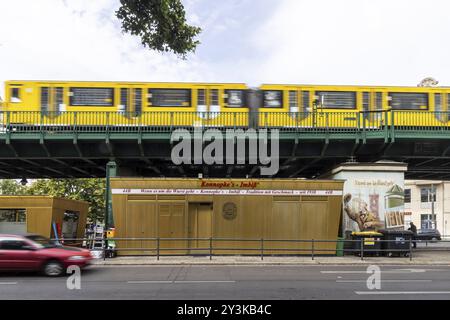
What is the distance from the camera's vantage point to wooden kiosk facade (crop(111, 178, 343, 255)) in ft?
68.3

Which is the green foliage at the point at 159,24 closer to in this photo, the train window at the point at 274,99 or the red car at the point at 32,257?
the red car at the point at 32,257

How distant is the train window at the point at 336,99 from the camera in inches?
1001

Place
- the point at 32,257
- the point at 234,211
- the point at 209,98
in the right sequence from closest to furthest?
the point at 32,257
the point at 234,211
the point at 209,98

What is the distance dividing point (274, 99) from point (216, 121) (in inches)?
136

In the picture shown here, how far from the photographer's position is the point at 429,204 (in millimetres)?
67562

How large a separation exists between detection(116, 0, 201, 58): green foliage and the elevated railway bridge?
12154 mm

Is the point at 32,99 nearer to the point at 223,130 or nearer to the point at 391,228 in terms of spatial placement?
the point at 223,130

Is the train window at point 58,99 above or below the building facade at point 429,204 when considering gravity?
above

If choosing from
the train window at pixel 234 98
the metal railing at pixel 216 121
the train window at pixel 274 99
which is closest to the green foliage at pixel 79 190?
the metal railing at pixel 216 121

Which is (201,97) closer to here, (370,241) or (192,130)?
(192,130)

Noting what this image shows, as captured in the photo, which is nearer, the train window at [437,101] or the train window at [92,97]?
the train window at [92,97]

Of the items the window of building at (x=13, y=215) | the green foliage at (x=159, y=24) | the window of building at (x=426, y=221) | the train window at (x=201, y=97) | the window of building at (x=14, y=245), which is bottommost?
the window of building at (x=426, y=221)
